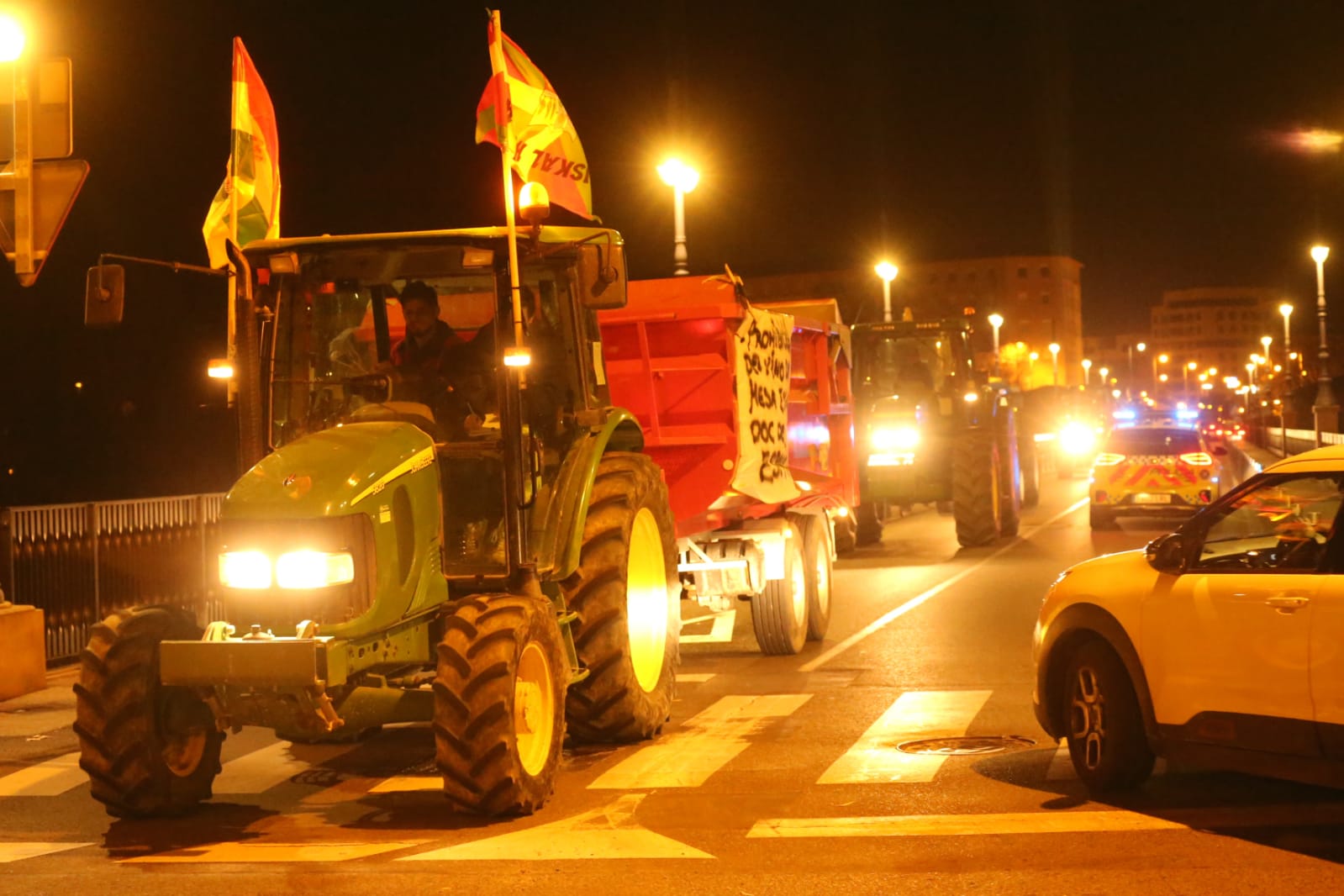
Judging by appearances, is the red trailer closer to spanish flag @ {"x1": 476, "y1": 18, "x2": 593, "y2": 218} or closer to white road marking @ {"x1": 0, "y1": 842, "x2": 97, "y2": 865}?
spanish flag @ {"x1": 476, "y1": 18, "x2": 593, "y2": 218}

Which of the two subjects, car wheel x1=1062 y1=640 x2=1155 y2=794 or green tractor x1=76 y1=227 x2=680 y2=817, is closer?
green tractor x1=76 y1=227 x2=680 y2=817

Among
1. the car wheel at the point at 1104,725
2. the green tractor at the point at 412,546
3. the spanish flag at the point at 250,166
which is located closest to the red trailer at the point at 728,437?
the green tractor at the point at 412,546

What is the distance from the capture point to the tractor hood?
7703 mm

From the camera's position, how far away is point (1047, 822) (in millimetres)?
7559

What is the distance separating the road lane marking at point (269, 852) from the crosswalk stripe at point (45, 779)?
2109 millimetres

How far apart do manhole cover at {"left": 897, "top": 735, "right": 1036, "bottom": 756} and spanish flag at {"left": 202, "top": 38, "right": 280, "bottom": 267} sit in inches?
204

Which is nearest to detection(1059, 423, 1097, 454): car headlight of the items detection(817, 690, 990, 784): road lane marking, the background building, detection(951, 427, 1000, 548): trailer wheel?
detection(951, 427, 1000, 548): trailer wheel

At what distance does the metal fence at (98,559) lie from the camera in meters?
14.6

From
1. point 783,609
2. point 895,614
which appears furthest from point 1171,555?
point 895,614

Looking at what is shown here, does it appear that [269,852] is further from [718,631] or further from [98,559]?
[718,631]

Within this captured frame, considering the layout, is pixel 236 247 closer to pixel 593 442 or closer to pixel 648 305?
pixel 593 442

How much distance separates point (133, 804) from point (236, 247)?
2.88m

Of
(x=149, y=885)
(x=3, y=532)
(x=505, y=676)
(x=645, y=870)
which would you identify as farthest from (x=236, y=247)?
(x=3, y=532)

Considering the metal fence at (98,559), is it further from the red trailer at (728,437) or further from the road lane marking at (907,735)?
the road lane marking at (907,735)
